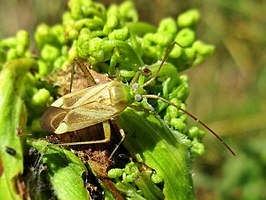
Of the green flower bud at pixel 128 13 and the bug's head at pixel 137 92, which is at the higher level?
the green flower bud at pixel 128 13

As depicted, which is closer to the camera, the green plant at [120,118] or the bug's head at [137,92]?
the green plant at [120,118]

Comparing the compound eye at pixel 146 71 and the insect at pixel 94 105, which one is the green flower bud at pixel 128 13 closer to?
the insect at pixel 94 105

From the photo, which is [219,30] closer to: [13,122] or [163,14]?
[163,14]

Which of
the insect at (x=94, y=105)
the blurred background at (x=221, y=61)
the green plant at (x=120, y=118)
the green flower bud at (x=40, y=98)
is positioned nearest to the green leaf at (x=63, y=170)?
the green plant at (x=120, y=118)

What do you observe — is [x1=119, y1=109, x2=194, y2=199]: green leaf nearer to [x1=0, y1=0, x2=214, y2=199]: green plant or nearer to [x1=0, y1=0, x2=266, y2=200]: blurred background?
[x1=0, y1=0, x2=214, y2=199]: green plant

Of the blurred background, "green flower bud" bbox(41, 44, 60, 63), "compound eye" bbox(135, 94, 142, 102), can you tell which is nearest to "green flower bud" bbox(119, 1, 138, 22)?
"green flower bud" bbox(41, 44, 60, 63)

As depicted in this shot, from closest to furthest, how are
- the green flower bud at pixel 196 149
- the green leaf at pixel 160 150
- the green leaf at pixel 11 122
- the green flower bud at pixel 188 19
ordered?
the green leaf at pixel 11 122
the green leaf at pixel 160 150
the green flower bud at pixel 196 149
the green flower bud at pixel 188 19

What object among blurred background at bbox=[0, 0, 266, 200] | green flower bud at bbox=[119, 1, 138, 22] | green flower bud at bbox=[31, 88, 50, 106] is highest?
green flower bud at bbox=[119, 1, 138, 22]

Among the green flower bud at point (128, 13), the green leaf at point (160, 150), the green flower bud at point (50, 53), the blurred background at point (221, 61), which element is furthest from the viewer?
the blurred background at point (221, 61)
